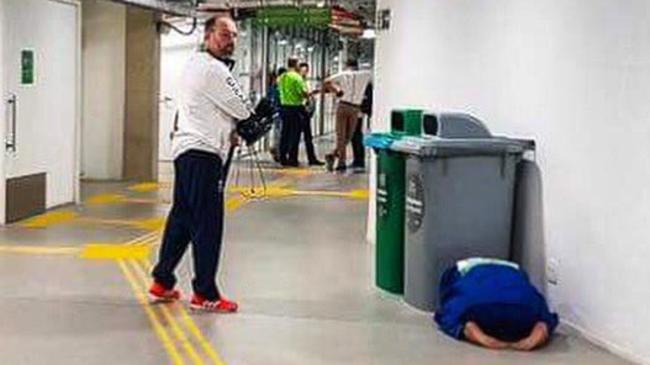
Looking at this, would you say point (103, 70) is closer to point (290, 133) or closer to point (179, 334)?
point (290, 133)

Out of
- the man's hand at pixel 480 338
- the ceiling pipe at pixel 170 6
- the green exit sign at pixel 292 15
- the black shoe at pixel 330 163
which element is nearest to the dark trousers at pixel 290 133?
the black shoe at pixel 330 163

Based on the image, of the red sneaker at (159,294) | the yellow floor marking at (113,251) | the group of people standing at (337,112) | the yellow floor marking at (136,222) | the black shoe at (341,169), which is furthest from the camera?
the black shoe at (341,169)

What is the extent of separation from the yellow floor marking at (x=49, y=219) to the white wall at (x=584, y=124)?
4.52 metres

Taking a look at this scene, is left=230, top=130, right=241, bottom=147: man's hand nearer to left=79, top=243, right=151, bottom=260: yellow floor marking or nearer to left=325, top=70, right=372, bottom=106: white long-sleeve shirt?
left=79, top=243, right=151, bottom=260: yellow floor marking

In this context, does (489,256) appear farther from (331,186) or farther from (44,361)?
(331,186)

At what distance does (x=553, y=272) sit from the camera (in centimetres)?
630

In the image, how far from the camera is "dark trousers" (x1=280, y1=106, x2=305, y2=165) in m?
17.7

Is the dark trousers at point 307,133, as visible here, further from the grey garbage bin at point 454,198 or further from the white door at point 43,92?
the grey garbage bin at point 454,198

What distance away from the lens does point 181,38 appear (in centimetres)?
1705

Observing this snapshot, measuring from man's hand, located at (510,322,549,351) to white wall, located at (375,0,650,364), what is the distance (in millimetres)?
312

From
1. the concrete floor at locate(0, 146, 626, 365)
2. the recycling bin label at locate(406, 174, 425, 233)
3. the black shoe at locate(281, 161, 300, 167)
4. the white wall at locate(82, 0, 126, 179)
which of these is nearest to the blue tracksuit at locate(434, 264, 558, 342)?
the concrete floor at locate(0, 146, 626, 365)

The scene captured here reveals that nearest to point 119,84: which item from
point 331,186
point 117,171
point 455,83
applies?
point 117,171

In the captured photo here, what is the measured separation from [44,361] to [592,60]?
3.34 m

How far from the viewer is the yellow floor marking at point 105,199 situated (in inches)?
468
